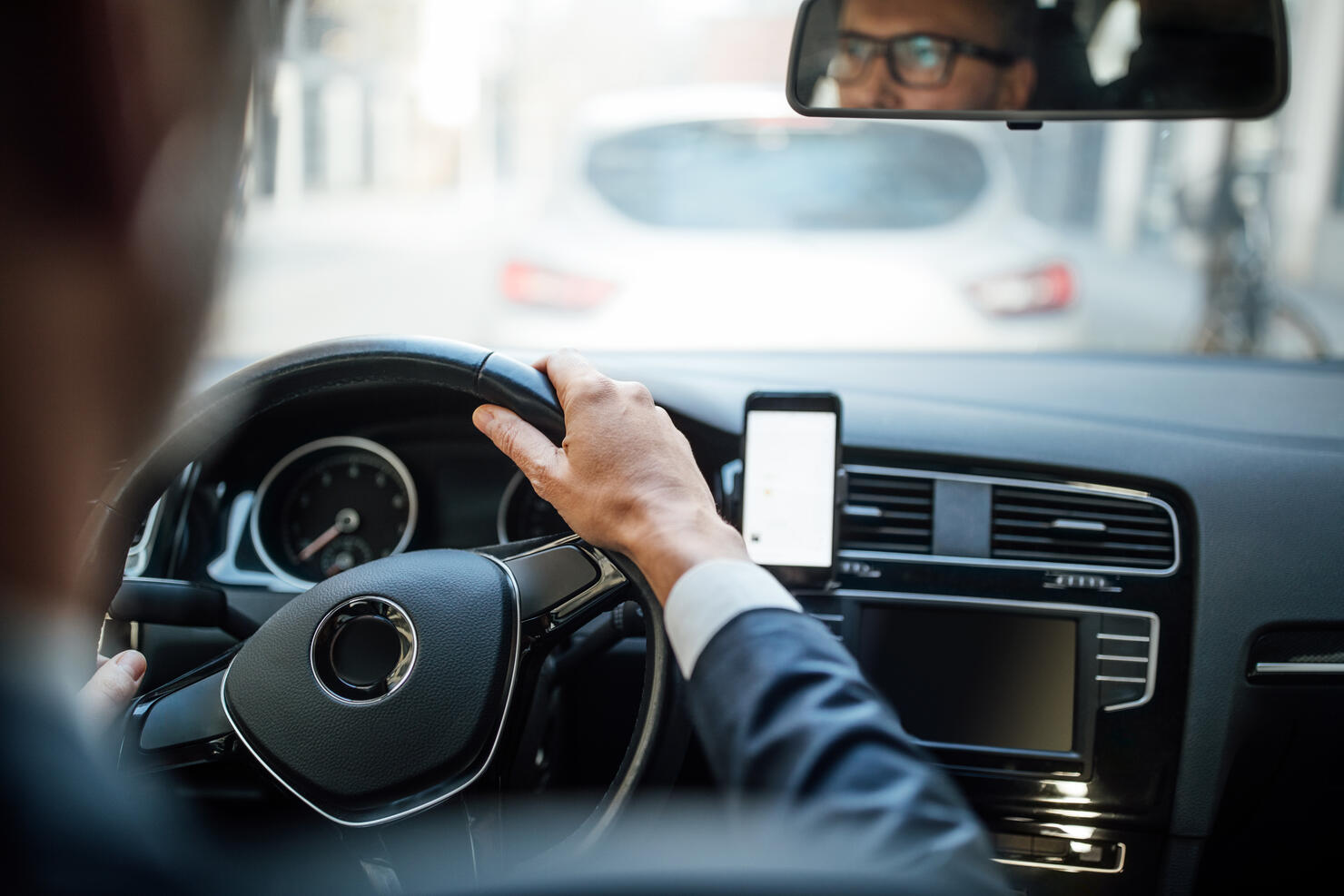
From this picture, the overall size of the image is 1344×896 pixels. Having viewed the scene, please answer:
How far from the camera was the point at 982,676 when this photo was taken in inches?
81.4

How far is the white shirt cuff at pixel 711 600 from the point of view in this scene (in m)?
1.16

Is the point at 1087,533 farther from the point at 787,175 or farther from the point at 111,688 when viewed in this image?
the point at 787,175

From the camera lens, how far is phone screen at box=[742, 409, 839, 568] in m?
1.99

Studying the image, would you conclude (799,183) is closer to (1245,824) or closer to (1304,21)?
(1245,824)

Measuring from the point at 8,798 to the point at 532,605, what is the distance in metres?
0.86

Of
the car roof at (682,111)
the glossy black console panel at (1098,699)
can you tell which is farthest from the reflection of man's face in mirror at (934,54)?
the car roof at (682,111)

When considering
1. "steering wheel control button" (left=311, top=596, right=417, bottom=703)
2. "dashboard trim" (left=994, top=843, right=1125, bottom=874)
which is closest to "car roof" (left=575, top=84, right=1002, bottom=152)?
"dashboard trim" (left=994, top=843, right=1125, bottom=874)

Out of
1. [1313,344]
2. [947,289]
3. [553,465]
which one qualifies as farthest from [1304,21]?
[553,465]

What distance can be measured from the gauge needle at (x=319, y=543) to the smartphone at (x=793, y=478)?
33.6 inches

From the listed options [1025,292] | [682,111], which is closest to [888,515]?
[1025,292]

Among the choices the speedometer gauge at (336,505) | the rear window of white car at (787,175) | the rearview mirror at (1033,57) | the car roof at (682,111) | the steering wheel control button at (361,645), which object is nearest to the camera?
the steering wheel control button at (361,645)

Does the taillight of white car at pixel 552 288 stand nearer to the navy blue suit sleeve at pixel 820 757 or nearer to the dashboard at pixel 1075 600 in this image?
the dashboard at pixel 1075 600

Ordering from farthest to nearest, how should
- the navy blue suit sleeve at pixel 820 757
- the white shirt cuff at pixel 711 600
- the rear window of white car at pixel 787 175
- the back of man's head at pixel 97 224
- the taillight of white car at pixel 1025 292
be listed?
the rear window of white car at pixel 787 175
the taillight of white car at pixel 1025 292
the white shirt cuff at pixel 711 600
the navy blue suit sleeve at pixel 820 757
the back of man's head at pixel 97 224

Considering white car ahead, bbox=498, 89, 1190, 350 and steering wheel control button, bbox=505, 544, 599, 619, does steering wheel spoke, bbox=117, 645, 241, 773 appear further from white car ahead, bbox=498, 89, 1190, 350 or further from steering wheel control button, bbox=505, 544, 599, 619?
white car ahead, bbox=498, 89, 1190, 350
